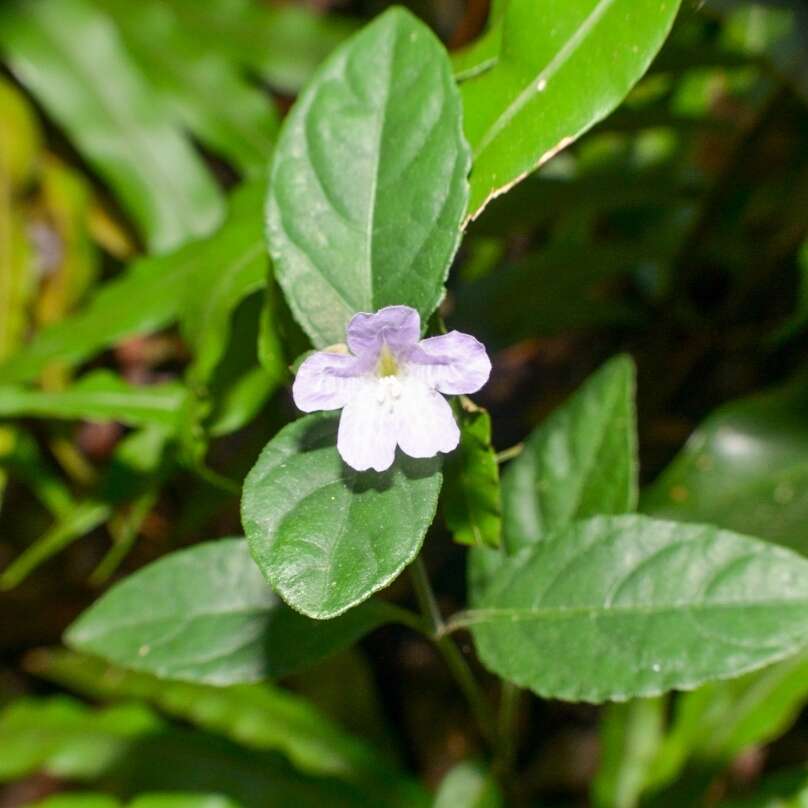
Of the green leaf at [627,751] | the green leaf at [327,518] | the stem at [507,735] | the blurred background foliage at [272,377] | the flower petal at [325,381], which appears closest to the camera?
the green leaf at [327,518]

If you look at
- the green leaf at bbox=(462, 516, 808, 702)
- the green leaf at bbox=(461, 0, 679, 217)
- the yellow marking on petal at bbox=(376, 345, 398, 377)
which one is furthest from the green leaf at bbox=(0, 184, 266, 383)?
the green leaf at bbox=(462, 516, 808, 702)

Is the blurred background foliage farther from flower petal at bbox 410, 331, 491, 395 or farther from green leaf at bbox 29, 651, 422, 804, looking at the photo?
flower petal at bbox 410, 331, 491, 395

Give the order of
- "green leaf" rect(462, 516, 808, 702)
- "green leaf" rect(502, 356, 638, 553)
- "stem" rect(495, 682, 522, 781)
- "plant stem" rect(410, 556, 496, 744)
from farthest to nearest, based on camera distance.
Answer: "stem" rect(495, 682, 522, 781) < "green leaf" rect(502, 356, 638, 553) < "plant stem" rect(410, 556, 496, 744) < "green leaf" rect(462, 516, 808, 702)

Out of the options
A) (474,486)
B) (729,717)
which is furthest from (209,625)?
(729,717)

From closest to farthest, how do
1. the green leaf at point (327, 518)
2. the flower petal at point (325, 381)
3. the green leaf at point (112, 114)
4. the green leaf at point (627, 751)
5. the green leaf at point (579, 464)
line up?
the green leaf at point (327, 518) → the flower petal at point (325, 381) → the green leaf at point (579, 464) → the green leaf at point (627, 751) → the green leaf at point (112, 114)

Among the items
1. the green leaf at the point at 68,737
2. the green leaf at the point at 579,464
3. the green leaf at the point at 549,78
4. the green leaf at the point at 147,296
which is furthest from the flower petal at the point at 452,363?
the green leaf at the point at 68,737

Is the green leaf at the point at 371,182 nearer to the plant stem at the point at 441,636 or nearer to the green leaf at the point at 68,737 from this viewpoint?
the plant stem at the point at 441,636

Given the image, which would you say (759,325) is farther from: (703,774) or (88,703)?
(88,703)
